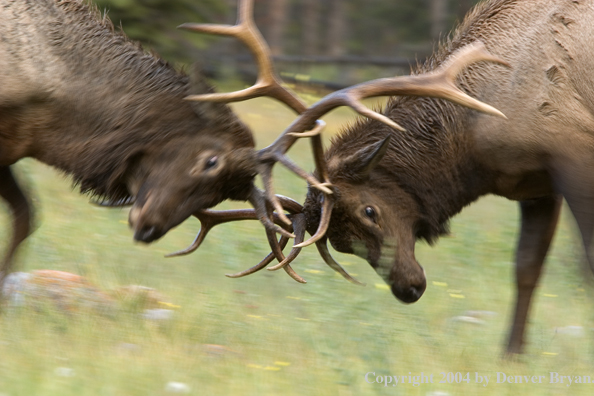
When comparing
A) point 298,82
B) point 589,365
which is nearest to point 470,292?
point 589,365

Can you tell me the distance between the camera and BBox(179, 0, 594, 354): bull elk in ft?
16.7

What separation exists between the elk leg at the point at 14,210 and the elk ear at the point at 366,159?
2095mm

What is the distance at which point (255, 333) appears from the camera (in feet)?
17.2

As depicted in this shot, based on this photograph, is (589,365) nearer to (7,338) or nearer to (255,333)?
(255,333)

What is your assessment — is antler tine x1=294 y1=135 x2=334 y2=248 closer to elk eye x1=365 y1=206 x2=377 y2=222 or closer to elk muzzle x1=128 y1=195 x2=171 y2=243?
elk eye x1=365 y1=206 x2=377 y2=222

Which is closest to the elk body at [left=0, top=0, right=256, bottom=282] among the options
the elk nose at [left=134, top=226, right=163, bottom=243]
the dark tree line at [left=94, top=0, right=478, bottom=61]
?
the elk nose at [left=134, top=226, right=163, bottom=243]

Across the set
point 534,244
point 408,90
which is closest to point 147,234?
point 408,90

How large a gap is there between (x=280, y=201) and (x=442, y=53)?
1.42 m

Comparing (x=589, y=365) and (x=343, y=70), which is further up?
(x=589, y=365)

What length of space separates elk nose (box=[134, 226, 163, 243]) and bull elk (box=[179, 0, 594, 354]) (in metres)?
0.62

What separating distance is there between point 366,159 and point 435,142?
50 centimetres

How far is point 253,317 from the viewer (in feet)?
18.4

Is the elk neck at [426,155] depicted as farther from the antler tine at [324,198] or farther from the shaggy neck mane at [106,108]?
the shaggy neck mane at [106,108]

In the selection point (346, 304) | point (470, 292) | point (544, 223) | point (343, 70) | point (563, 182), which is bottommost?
point (343, 70)
